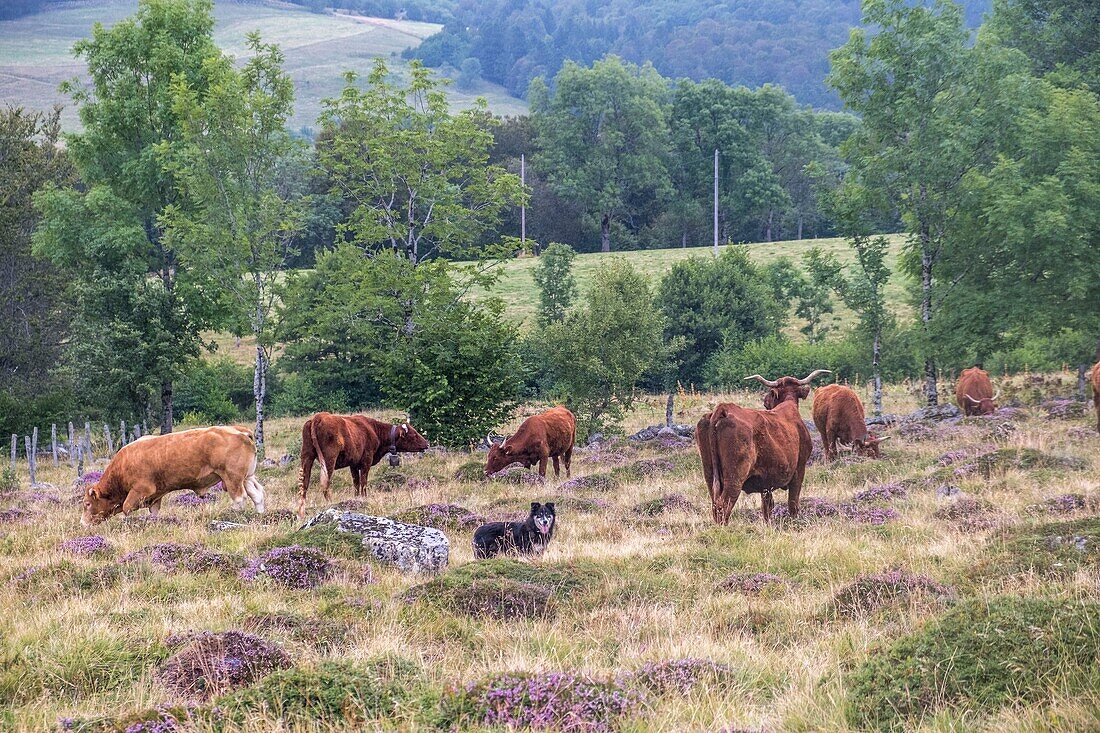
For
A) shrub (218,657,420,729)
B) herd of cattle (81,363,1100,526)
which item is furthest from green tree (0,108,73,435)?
shrub (218,657,420,729)

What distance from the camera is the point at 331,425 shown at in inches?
693

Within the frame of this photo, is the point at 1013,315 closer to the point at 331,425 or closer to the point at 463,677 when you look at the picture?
the point at 331,425

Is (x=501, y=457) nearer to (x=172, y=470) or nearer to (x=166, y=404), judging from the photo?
→ (x=172, y=470)

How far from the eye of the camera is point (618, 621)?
8367 millimetres

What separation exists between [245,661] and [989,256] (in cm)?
2873

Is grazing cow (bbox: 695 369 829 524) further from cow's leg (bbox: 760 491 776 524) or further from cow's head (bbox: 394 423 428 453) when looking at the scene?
cow's head (bbox: 394 423 428 453)

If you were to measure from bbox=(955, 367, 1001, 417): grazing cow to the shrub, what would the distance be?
978 inches

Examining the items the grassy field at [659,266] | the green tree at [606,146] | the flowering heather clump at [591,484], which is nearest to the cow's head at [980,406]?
the flowering heather clump at [591,484]

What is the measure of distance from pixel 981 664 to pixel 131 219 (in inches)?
1292

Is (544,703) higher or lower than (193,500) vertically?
higher

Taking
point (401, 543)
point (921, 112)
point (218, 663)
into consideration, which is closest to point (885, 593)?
point (401, 543)

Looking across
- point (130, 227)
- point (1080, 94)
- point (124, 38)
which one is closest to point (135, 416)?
point (130, 227)

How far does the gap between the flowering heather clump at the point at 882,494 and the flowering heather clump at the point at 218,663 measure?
36.6 ft

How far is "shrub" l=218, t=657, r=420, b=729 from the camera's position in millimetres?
5629
